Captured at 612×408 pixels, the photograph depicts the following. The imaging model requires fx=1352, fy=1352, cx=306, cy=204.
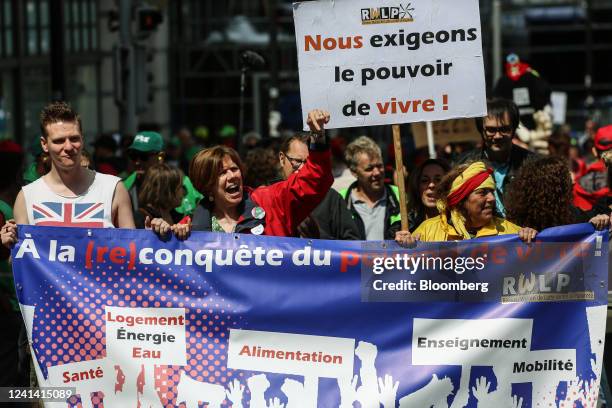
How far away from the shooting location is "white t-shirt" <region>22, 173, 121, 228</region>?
21.5 ft

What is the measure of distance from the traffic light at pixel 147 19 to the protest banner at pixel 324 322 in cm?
1050

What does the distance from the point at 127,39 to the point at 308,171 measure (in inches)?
416

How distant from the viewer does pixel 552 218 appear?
6.61 meters

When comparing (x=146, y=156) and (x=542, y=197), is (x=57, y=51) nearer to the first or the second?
(x=146, y=156)

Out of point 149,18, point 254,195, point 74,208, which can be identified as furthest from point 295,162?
point 149,18

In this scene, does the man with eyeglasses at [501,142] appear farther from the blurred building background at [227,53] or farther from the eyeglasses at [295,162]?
the blurred building background at [227,53]

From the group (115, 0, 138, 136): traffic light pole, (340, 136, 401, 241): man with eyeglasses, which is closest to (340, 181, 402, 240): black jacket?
(340, 136, 401, 241): man with eyeglasses

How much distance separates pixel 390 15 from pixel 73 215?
1835 mm

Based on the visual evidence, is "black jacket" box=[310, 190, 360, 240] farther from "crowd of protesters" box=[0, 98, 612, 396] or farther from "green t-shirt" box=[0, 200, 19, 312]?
"green t-shirt" box=[0, 200, 19, 312]

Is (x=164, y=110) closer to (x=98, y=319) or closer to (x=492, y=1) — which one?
(x=492, y=1)

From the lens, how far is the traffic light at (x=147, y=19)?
54.2 ft

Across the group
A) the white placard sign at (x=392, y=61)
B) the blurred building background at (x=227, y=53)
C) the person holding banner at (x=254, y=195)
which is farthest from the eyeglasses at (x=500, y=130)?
the blurred building background at (x=227, y=53)

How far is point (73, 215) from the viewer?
6.55 m

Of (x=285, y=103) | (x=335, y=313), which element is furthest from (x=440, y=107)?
(x=285, y=103)
